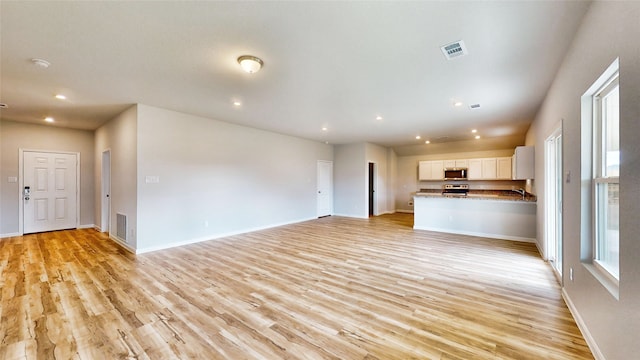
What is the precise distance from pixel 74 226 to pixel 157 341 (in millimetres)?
6738

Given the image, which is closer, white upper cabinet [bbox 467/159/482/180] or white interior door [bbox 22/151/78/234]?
white interior door [bbox 22/151/78/234]

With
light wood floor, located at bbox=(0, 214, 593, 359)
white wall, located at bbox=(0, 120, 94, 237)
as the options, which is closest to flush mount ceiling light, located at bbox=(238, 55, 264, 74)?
light wood floor, located at bbox=(0, 214, 593, 359)

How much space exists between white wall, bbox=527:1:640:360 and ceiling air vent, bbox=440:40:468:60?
0.88 meters

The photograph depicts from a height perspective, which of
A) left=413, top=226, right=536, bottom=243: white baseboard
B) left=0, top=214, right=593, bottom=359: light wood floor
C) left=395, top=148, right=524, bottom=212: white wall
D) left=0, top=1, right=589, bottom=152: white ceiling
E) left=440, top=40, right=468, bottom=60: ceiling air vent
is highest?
left=0, top=1, right=589, bottom=152: white ceiling

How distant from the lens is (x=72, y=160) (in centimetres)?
646

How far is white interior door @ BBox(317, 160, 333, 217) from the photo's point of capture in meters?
8.78

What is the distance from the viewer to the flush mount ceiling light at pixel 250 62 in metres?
2.76

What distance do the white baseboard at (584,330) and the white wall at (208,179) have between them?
5679 mm

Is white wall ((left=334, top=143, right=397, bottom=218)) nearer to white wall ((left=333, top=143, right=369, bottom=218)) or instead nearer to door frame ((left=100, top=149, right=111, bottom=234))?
white wall ((left=333, top=143, right=369, bottom=218))

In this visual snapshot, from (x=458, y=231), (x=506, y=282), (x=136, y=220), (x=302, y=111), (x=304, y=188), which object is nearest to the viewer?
(x=506, y=282)

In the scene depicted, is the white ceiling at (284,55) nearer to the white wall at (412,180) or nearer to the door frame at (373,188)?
the white wall at (412,180)

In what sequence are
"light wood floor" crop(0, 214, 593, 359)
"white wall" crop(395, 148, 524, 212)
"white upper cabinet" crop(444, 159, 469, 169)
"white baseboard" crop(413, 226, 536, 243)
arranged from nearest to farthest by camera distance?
"light wood floor" crop(0, 214, 593, 359), "white baseboard" crop(413, 226, 536, 243), "white upper cabinet" crop(444, 159, 469, 169), "white wall" crop(395, 148, 524, 212)

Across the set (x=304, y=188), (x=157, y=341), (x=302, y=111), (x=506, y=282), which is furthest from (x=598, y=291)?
(x=304, y=188)

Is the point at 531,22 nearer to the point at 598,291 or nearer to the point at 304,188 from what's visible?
the point at 598,291
